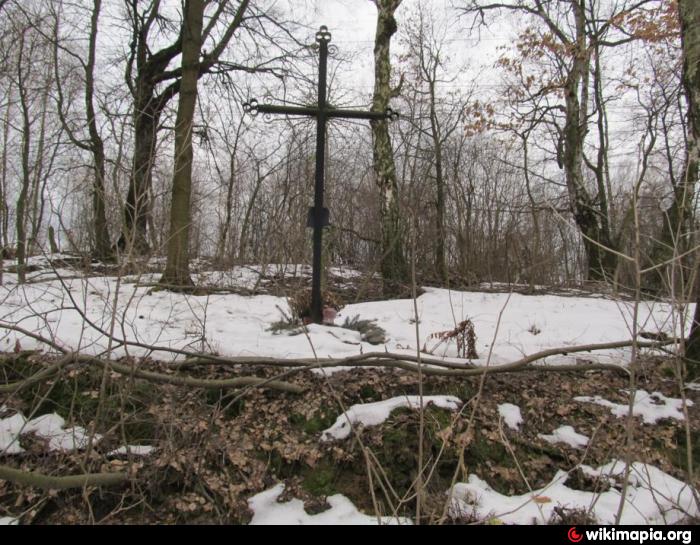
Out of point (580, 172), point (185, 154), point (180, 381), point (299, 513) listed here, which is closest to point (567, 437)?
point (299, 513)

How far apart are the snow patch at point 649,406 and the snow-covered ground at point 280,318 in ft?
1.39

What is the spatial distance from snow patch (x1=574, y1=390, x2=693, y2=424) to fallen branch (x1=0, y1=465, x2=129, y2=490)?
3.22m

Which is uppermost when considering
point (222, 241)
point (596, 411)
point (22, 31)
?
point (22, 31)

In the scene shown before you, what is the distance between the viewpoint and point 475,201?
1247cm

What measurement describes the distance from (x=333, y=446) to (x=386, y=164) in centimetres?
533

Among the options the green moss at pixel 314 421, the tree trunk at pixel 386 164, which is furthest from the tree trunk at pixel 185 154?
the green moss at pixel 314 421

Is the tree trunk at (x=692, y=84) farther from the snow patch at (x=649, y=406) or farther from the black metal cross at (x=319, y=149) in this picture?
the black metal cross at (x=319, y=149)

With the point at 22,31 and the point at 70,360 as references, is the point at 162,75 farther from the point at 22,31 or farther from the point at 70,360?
the point at 70,360

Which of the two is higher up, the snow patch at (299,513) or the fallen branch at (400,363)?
the fallen branch at (400,363)

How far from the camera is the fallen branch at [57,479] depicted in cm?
205

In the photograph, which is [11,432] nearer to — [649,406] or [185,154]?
[185,154]

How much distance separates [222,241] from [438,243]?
426 centimetres

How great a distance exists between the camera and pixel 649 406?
3.16 meters

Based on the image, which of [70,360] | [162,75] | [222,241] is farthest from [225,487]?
[162,75]
